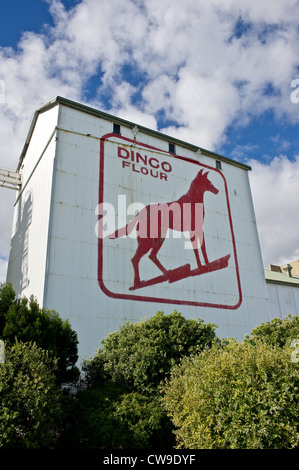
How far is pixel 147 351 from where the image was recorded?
45.8 ft

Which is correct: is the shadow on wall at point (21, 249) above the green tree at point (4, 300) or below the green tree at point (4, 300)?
above

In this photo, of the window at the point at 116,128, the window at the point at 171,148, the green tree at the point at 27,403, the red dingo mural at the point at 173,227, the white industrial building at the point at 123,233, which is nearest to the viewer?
the green tree at the point at 27,403

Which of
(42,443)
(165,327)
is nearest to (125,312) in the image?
(165,327)

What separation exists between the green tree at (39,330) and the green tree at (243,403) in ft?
15.9

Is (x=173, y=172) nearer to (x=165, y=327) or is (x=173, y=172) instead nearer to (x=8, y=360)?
(x=165, y=327)

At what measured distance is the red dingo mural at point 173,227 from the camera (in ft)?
77.0

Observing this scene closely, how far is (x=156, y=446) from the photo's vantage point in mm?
11695

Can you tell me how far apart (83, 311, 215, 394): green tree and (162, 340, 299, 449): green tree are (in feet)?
9.38

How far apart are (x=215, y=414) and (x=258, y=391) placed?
1.30 metres

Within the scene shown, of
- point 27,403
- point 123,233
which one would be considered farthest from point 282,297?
point 27,403

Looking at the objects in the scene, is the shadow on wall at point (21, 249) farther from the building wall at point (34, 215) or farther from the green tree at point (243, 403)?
the green tree at point (243, 403)

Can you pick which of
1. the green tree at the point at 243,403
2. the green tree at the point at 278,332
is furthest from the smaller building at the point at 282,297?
the green tree at the point at 243,403

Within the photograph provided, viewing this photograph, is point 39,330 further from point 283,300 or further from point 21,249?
point 283,300

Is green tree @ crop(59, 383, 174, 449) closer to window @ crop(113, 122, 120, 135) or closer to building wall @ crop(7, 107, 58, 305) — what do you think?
building wall @ crop(7, 107, 58, 305)
